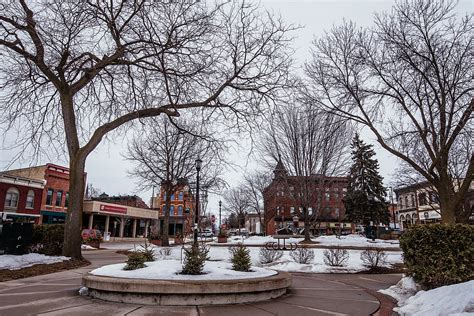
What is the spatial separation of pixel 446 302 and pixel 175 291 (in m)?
4.49

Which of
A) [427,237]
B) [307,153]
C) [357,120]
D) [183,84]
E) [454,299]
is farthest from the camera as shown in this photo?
[307,153]

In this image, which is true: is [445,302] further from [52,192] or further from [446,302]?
[52,192]

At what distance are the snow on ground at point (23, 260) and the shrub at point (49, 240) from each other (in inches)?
71.8

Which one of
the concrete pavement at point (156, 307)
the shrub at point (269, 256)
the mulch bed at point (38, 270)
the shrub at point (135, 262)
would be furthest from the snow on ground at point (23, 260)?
the shrub at point (269, 256)

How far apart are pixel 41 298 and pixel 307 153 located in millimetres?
23196

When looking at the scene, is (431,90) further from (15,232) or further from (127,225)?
(127,225)

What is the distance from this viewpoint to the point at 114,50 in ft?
44.9

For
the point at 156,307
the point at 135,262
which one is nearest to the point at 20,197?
the point at 135,262

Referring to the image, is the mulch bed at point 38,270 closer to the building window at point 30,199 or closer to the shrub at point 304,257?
the shrub at point 304,257

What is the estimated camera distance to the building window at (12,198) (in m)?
35.5

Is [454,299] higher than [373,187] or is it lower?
lower

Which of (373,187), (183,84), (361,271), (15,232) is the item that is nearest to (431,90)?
(361,271)

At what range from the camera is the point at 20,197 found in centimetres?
3697

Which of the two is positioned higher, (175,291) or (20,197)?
(20,197)
